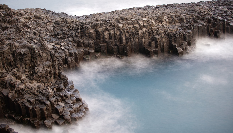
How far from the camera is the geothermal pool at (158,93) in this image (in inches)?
329

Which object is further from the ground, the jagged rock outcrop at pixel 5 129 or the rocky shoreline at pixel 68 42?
the rocky shoreline at pixel 68 42

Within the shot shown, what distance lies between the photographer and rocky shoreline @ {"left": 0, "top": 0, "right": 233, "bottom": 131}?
27.3 feet

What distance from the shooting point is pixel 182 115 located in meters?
8.81

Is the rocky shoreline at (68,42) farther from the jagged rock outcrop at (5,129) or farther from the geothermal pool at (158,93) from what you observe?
the jagged rock outcrop at (5,129)

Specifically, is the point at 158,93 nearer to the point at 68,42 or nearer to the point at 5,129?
the point at 68,42

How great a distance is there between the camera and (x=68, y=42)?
11961 millimetres

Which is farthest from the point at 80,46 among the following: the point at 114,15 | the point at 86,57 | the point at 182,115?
the point at 182,115

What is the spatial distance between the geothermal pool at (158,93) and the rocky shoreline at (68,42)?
49cm

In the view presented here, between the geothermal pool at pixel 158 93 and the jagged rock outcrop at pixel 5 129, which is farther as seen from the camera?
the geothermal pool at pixel 158 93

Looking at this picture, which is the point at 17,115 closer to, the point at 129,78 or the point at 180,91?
the point at 129,78

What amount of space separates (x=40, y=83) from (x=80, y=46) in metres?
3.83

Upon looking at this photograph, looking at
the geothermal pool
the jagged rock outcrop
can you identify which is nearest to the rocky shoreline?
the geothermal pool

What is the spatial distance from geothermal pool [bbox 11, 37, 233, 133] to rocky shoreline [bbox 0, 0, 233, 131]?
49 cm

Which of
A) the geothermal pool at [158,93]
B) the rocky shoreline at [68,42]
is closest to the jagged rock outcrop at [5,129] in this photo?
the geothermal pool at [158,93]
